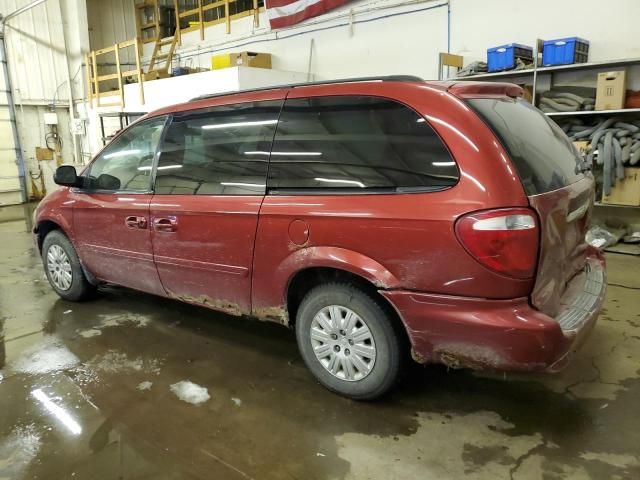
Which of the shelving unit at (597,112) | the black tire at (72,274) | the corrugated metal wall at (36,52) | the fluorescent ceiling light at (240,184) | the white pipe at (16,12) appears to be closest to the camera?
the fluorescent ceiling light at (240,184)

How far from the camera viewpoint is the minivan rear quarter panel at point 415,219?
6.10 feet

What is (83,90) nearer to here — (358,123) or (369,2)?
(369,2)

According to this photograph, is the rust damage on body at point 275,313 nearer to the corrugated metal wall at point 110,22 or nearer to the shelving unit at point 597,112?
the shelving unit at point 597,112

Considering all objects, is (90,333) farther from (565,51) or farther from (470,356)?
(565,51)

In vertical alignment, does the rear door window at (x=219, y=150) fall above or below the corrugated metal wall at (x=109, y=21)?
below

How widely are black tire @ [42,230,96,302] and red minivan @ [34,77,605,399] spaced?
102cm

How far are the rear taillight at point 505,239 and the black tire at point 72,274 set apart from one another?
3131 mm

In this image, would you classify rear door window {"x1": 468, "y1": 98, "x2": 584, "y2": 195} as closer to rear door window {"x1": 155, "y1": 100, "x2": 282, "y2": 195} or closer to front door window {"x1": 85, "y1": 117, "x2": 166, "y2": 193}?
rear door window {"x1": 155, "y1": 100, "x2": 282, "y2": 195}

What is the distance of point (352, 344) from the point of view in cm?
230

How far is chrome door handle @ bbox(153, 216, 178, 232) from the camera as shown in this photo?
2.82 m

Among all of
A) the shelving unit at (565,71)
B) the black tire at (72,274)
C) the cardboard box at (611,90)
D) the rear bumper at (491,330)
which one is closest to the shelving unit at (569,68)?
the shelving unit at (565,71)

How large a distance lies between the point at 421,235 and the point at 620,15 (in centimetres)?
519

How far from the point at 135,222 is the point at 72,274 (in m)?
1.18

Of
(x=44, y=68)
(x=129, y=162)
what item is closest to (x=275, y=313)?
(x=129, y=162)
